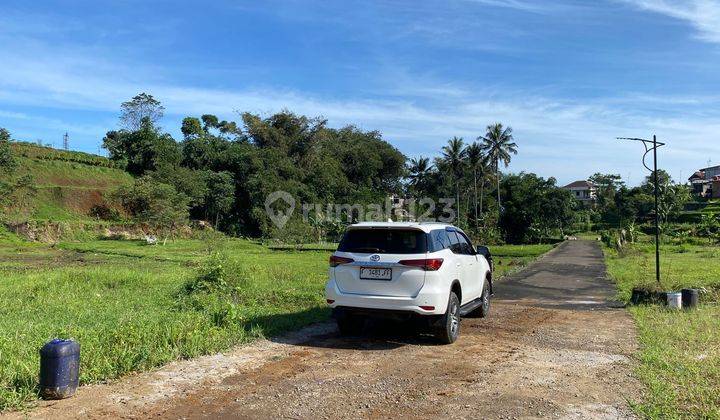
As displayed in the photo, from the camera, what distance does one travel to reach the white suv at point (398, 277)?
22.8ft

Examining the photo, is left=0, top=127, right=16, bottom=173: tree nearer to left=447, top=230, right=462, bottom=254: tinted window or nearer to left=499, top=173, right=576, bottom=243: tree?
left=447, top=230, right=462, bottom=254: tinted window

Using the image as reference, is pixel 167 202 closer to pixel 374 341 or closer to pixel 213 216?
pixel 213 216

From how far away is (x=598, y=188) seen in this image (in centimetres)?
11100

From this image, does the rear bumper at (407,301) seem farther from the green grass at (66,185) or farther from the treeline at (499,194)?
the treeline at (499,194)

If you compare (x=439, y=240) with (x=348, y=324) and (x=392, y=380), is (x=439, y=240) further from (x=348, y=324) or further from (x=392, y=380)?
(x=392, y=380)

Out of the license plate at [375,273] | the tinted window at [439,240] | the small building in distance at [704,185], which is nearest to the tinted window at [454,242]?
the tinted window at [439,240]

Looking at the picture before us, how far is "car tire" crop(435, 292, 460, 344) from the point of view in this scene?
23.6 ft

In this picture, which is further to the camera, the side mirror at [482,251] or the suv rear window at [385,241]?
the side mirror at [482,251]

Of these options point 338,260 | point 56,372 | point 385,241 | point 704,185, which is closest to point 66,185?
point 338,260

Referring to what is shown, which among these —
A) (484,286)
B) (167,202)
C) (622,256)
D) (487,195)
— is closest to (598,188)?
(487,195)

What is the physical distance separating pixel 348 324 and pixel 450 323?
1555mm

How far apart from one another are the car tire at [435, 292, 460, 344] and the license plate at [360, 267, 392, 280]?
3.16 feet

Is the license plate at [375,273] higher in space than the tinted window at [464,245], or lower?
lower

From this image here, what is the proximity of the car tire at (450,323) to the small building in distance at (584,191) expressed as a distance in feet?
361
